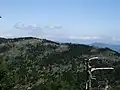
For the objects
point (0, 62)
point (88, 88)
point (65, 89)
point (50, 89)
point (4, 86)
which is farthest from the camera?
point (50, 89)

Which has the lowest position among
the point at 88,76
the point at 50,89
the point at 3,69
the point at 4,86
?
the point at 50,89

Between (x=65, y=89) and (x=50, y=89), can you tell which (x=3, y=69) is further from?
(x=50, y=89)

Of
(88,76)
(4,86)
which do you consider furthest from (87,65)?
(4,86)

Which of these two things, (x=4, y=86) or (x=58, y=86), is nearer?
(x=4, y=86)

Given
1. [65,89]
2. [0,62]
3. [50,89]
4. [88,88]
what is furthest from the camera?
[50,89]

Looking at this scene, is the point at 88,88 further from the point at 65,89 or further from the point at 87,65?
the point at 65,89

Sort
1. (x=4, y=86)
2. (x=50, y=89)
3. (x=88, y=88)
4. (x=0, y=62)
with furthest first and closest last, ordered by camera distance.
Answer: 1. (x=50, y=89)
2. (x=4, y=86)
3. (x=0, y=62)
4. (x=88, y=88)

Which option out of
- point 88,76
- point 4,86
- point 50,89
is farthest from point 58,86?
point 88,76

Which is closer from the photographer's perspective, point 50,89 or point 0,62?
point 0,62

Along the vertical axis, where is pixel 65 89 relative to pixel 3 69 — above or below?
below
